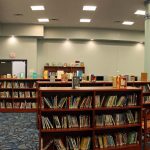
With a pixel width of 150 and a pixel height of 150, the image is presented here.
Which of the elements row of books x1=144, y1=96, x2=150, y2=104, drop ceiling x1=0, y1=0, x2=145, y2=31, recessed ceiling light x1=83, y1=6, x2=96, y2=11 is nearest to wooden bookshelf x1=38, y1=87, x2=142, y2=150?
row of books x1=144, y1=96, x2=150, y2=104

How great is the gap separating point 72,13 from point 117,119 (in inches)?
245

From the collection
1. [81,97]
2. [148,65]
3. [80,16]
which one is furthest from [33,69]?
[81,97]

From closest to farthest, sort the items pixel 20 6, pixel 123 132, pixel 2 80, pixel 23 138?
pixel 123 132 < pixel 23 138 < pixel 20 6 < pixel 2 80

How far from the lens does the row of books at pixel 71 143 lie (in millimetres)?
5332

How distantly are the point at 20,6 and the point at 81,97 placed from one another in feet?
18.4

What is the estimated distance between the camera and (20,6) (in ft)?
32.3

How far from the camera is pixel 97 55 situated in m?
15.0

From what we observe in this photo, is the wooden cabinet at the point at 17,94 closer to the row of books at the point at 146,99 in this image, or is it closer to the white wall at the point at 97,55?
the white wall at the point at 97,55

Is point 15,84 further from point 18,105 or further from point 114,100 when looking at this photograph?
point 114,100

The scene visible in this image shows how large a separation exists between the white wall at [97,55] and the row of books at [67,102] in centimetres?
918

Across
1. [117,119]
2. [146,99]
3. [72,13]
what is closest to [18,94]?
[72,13]

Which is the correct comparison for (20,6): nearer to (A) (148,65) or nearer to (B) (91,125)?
(A) (148,65)

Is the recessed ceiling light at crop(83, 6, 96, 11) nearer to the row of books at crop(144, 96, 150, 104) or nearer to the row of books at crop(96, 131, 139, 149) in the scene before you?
the row of books at crop(144, 96, 150, 104)

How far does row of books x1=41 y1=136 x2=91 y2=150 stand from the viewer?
17.5 feet
